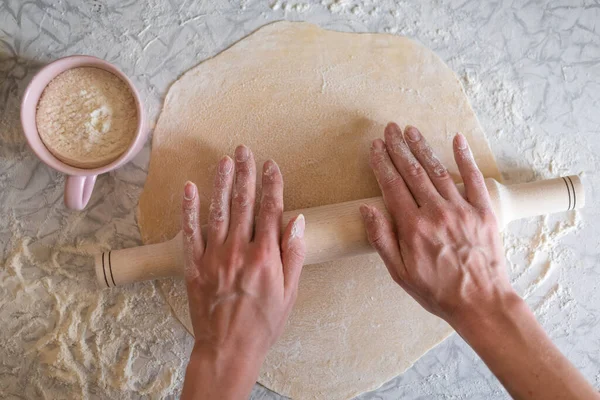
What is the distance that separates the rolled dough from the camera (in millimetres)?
1206

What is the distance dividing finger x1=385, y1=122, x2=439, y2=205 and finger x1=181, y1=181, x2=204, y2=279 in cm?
46

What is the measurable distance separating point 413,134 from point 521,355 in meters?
0.52

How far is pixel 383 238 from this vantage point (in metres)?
1.06

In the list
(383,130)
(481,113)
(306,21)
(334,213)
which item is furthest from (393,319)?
(306,21)

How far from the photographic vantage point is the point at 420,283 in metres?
1.06

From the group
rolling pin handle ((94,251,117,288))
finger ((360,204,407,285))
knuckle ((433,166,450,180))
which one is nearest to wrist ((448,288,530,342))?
finger ((360,204,407,285))

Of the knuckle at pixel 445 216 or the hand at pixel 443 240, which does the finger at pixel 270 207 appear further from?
the knuckle at pixel 445 216

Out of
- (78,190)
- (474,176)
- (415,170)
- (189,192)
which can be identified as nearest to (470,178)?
(474,176)

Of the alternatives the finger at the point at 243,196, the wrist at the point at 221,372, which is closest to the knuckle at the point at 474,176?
the finger at the point at 243,196

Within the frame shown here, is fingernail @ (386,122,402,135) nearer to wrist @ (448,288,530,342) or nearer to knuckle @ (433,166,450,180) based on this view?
knuckle @ (433,166,450,180)

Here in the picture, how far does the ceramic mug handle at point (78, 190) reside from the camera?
1116 millimetres

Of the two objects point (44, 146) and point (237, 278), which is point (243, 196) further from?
point (44, 146)

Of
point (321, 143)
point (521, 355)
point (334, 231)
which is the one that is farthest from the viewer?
point (321, 143)

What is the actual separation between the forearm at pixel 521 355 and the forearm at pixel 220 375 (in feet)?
1.48
